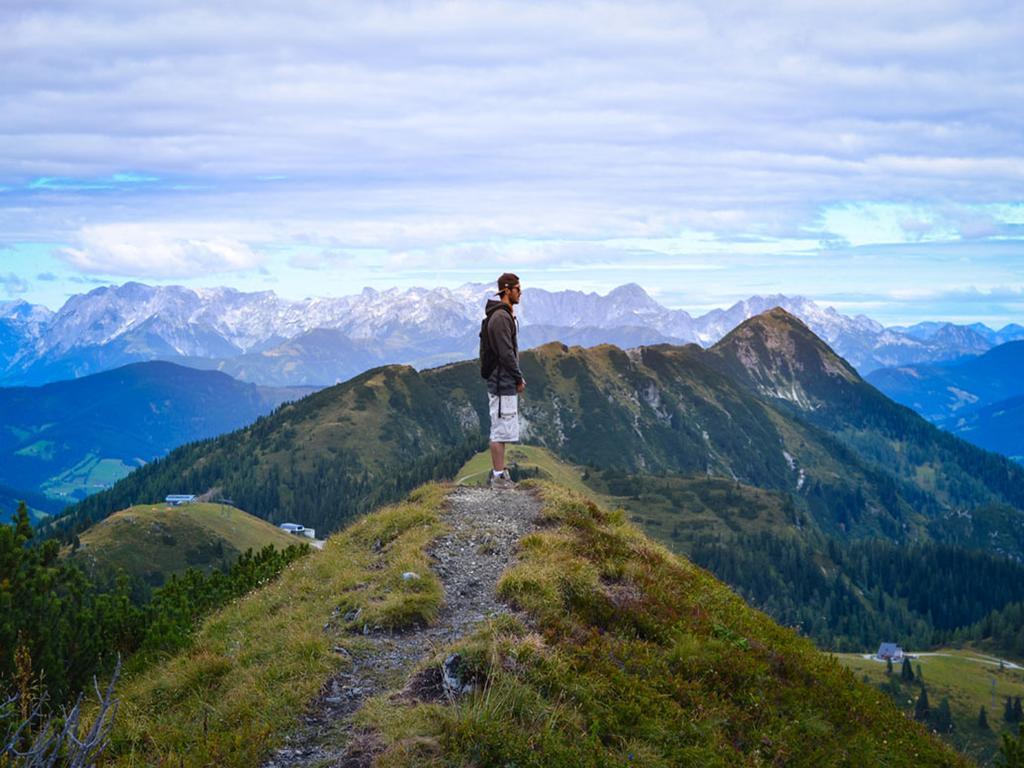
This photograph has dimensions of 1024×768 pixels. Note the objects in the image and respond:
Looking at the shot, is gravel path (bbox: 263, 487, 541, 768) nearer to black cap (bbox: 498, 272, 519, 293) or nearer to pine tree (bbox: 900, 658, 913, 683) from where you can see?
black cap (bbox: 498, 272, 519, 293)

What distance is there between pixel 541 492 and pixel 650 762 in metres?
14.0

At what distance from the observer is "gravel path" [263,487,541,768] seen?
11.6m

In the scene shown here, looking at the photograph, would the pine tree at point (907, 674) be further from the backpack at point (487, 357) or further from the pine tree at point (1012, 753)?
the backpack at point (487, 357)

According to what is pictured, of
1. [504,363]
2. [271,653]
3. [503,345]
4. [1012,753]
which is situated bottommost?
[1012,753]

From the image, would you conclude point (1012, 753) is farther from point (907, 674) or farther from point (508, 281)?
point (907, 674)

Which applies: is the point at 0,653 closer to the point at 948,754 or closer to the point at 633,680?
the point at 633,680

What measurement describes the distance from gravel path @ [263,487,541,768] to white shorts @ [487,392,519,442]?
2.09 metres

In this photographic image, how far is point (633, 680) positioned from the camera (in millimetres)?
13914

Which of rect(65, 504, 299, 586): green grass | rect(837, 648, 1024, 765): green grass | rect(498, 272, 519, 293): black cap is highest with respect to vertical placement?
rect(498, 272, 519, 293): black cap

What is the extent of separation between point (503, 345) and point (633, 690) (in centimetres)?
1283

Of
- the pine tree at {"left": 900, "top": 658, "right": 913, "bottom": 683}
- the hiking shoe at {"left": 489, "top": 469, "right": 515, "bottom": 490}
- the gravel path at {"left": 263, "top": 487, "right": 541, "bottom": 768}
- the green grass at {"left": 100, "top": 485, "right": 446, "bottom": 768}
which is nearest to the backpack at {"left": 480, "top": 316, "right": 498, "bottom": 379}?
the gravel path at {"left": 263, "top": 487, "right": 541, "bottom": 768}

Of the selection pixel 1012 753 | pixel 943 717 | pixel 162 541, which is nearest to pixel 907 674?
pixel 943 717

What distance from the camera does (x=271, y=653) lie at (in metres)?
15.3

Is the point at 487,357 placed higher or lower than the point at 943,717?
higher
